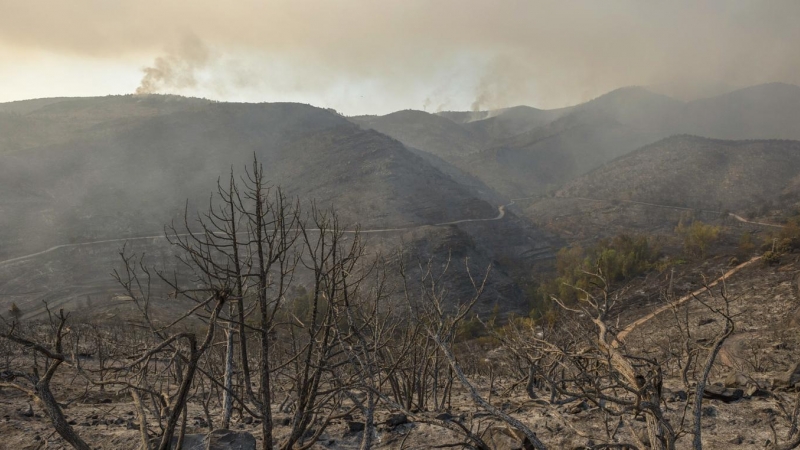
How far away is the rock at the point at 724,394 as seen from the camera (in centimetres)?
704

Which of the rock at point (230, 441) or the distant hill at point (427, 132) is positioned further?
the distant hill at point (427, 132)

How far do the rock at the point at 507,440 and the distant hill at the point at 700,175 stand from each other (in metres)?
60.9

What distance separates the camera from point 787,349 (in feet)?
39.9

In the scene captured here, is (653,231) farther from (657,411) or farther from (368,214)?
(657,411)

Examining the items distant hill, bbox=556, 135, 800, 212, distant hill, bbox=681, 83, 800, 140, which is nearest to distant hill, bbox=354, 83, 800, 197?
distant hill, bbox=681, 83, 800, 140

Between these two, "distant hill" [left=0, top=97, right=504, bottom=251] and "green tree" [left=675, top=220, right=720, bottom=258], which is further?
"distant hill" [left=0, top=97, right=504, bottom=251]

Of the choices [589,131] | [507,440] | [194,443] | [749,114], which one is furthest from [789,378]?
[749,114]

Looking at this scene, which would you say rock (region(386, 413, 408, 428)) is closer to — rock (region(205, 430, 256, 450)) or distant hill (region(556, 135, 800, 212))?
rock (region(205, 430, 256, 450))

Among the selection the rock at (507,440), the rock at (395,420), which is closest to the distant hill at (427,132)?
the rock at (395,420)

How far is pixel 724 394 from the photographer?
7.04 meters

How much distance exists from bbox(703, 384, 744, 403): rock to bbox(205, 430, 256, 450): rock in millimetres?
7188

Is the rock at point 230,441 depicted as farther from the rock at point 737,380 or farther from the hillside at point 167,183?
the hillside at point 167,183

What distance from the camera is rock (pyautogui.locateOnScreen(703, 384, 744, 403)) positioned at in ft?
23.1

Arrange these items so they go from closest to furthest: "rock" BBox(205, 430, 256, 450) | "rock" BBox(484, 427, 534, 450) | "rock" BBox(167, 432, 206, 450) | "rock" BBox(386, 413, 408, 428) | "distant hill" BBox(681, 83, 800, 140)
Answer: "rock" BBox(167, 432, 206, 450) → "rock" BBox(205, 430, 256, 450) → "rock" BBox(484, 427, 534, 450) → "rock" BBox(386, 413, 408, 428) → "distant hill" BBox(681, 83, 800, 140)
